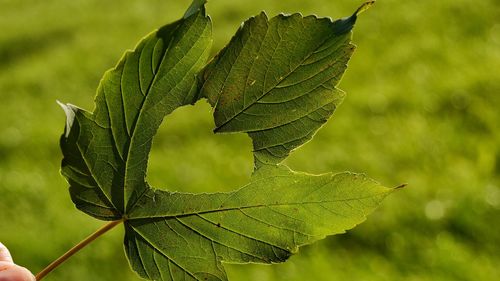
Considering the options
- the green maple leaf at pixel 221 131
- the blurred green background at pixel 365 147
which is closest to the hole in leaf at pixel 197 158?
the blurred green background at pixel 365 147

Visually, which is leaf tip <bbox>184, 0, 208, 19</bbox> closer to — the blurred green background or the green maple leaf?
the green maple leaf

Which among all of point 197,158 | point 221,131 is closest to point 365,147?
point 197,158

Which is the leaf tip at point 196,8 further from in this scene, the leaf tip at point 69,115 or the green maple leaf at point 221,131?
the leaf tip at point 69,115

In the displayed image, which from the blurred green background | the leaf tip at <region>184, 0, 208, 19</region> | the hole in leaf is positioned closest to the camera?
the leaf tip at <region>184, 0, 208, 19</region>

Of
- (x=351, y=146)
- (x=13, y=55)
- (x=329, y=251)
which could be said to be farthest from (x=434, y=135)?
(x=13, y=55)

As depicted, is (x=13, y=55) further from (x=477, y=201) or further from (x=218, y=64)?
(x=218, y=64)

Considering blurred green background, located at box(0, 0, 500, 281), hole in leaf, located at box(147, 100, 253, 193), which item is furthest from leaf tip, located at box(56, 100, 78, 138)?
hole in leaf, located at box(147, 100, 253, 193)

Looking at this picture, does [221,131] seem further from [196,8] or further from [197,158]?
[197,158]
